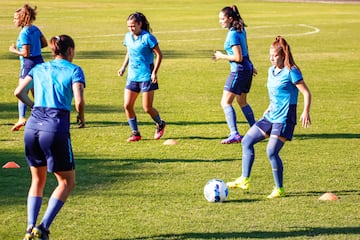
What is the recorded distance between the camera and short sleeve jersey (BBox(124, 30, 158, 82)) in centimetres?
1423

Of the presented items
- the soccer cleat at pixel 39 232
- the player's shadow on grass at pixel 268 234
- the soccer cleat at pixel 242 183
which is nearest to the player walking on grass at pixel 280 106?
the soccer cleat at pixel 242 183

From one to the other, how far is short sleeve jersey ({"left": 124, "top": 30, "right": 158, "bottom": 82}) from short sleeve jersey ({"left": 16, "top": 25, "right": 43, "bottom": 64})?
1774 mm

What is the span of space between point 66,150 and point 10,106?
33.1 feet

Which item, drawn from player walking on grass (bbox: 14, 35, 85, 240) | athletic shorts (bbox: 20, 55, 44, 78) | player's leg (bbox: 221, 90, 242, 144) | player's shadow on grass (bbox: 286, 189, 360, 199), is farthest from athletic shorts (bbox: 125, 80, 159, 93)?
player walking on grass (bbox: 14, 35, 85, 240)

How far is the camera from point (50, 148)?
8430 millimetres

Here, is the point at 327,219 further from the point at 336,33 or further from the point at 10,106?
the point at 336,33

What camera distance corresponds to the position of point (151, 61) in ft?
47.6

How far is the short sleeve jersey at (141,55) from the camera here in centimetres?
A: 1423

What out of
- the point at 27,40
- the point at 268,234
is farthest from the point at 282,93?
the point at 27,40

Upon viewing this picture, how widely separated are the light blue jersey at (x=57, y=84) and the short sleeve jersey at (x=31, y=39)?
6783mm

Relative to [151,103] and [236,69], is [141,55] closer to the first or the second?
[151,103]

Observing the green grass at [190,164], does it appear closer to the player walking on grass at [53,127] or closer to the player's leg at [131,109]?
the player's leg at [131,109]

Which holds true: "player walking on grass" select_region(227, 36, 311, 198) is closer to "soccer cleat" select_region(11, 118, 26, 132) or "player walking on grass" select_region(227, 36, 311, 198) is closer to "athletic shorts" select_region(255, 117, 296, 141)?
"athletic shorts" select_region(255, 117, 296, 141)

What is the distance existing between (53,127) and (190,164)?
4458 mm
